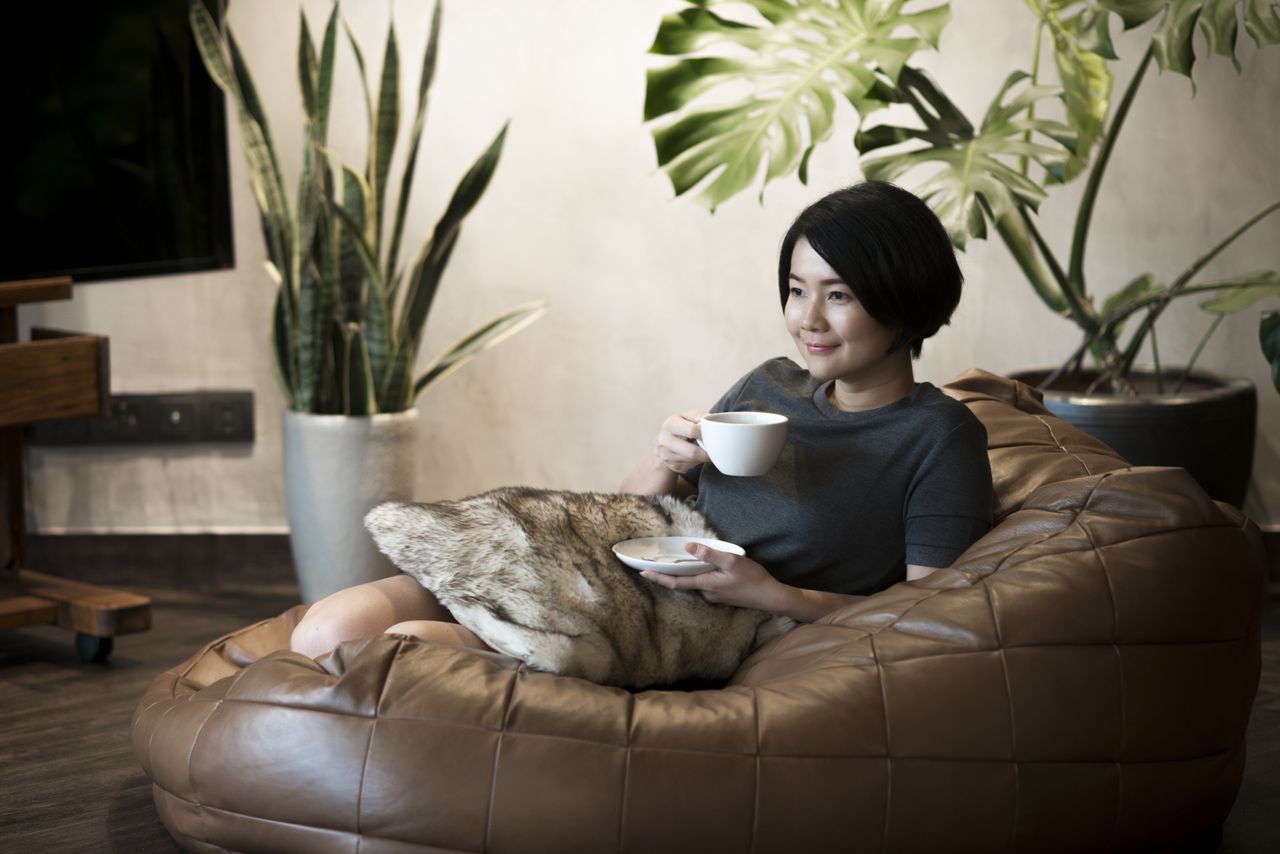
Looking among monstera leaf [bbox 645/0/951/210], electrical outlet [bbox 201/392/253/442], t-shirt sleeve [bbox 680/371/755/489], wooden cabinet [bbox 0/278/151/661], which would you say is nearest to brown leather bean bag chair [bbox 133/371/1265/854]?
t-shirt sleeve [bbox 680/371/755/489]

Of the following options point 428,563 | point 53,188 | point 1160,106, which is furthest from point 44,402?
point 1160,106

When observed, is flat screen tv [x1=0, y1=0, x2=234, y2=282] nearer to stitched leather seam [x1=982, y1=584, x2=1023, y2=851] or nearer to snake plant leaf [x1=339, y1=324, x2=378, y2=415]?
snake plant leaf [x1=339, y1=324, x2=378, y2=415]

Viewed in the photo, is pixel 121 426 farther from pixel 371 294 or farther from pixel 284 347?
pixel 371 294

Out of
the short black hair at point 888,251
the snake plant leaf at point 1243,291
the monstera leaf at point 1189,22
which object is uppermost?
the monstera leaf at point 1189,22

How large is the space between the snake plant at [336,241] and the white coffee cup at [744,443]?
4.27 ft

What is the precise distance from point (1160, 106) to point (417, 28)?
1584 millimetres

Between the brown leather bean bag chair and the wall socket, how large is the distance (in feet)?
5.20

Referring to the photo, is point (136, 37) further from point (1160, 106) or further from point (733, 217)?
point (1160, 106)

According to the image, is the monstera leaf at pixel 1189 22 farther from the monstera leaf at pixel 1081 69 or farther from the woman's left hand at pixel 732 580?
the woman's left hand at pixel 732 580

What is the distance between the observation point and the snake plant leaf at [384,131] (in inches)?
108

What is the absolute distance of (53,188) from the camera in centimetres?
286

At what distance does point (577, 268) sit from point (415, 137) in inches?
19.7

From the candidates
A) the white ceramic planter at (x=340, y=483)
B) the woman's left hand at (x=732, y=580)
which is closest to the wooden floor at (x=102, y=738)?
the white ceramic planter at (x=340, y=483)

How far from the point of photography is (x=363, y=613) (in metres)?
1.71
